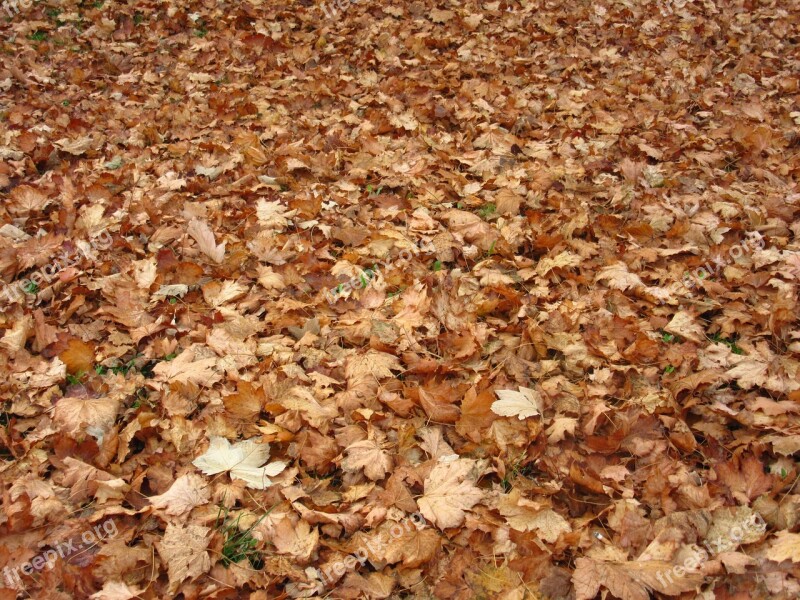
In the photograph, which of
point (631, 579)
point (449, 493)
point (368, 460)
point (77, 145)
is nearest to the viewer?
point (631, 579)

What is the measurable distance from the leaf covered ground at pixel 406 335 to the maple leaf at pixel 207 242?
0.02 metres

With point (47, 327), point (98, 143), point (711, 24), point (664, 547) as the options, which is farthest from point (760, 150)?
point (98, 143)

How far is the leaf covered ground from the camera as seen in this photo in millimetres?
2082

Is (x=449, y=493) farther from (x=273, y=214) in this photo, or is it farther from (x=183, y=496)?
(x=273, y=214)

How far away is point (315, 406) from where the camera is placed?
8.36ft

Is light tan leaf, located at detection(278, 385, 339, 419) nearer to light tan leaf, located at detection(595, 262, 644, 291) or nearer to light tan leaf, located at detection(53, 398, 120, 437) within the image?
light tan leaf, located at detection(53, 398, 120, 437)

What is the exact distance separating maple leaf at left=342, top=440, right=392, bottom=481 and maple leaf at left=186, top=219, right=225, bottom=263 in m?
1.60

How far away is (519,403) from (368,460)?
2.29 feet

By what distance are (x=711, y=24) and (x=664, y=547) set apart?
6.36 metres
